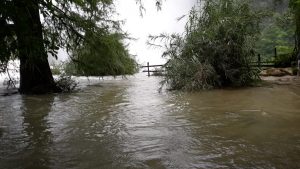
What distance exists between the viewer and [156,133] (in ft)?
23.5

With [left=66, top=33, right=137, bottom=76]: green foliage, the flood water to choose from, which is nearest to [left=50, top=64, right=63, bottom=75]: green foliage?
[left=66, top=33, right=137, bottom=76]: green foliage

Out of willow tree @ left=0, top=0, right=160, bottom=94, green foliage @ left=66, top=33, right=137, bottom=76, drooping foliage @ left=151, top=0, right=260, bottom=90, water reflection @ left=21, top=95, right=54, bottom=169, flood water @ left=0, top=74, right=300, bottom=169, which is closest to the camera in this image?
Answer: willow tree @ left=0, top=0, right=160, bottom=94

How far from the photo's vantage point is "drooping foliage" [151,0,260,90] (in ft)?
47.7

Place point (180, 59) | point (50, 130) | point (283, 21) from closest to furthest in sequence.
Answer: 1. point (50, 130)
2. point (180, 59)
3. point (283, 21)

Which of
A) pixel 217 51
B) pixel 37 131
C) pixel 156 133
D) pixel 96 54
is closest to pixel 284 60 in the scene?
pixel 217 51

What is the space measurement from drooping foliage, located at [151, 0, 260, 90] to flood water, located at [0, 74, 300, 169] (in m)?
2.63

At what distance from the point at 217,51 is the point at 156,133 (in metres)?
8.17

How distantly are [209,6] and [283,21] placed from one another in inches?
333

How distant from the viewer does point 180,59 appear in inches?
595

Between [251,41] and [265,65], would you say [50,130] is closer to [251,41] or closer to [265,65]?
[251,41]

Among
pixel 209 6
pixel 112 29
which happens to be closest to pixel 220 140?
pixel 209 6

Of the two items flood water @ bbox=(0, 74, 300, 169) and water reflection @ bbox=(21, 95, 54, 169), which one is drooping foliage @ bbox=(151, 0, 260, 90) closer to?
flood water @ bbox=(0, 74, 300, 169)

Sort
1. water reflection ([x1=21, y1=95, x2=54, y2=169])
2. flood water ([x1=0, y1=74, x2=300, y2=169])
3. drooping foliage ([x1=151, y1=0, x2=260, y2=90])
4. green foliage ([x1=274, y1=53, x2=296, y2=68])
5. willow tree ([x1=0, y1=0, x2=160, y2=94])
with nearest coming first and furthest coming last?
willow tree ([x1=0, y1=0, x2=160, y2=94]) < flood water ([x1=0, y1=74, x2=300, y2=169]) < water reflection ([x1=21, y1=95, x2=54, y2=169]) < drooping foliage ([x1=151, y1=0, x2=260, y2=90]) < green foliage ([x1=274, y1=53, x2=296, y2=68])

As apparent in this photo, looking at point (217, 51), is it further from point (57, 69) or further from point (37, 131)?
point (57, 69)
